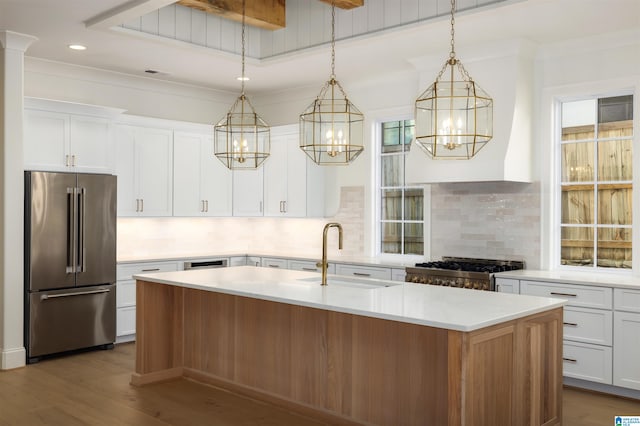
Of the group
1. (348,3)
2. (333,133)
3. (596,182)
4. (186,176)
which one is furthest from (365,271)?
(333,133)

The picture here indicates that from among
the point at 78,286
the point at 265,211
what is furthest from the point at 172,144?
the point at 78,286

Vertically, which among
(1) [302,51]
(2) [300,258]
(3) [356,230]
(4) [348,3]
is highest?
(4) [348,3]

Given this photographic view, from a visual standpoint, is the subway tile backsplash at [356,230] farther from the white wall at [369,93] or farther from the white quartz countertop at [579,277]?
the white quartz countertop at [579,277]

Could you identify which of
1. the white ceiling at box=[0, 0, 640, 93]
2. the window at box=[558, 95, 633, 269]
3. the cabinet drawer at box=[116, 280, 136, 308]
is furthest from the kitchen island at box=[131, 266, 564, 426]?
the white ceiling at box=[0, 0, 640, 93]

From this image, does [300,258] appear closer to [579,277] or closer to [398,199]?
[398,199]

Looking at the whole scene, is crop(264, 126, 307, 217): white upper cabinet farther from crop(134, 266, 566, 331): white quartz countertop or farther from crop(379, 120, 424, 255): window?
crop(134, 266, 566, 331): white quartz countertop

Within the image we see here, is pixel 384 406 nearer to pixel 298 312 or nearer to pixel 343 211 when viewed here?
pixel 298 312

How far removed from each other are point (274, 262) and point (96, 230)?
218 cm

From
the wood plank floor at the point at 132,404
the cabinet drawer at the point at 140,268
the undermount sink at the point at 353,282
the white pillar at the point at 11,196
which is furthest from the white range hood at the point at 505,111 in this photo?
the white pillar at the point at 11,196

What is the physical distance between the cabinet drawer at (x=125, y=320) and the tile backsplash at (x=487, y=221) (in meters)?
3.31

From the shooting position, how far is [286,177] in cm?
782

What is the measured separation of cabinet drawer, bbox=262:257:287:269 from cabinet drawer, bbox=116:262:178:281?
→ 1.11 metres

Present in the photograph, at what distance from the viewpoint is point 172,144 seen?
7.41 meters

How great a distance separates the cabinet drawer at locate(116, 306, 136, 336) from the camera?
670 centimetres
